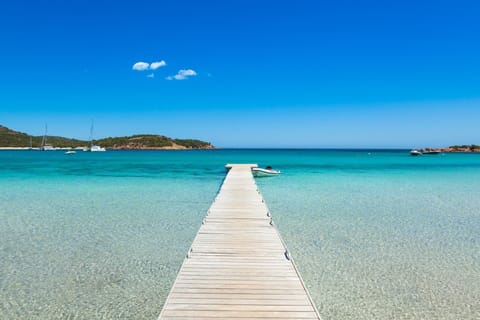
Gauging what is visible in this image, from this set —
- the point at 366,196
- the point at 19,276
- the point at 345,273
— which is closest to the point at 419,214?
the point at 366,196

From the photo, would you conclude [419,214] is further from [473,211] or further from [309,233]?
[309,233]

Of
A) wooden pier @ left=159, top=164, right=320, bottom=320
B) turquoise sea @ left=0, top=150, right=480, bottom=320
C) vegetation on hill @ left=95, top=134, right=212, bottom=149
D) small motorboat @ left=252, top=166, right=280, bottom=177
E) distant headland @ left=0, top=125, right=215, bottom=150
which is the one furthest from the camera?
vegetation on hill @ left=95, top=134, right=212, bottom=149

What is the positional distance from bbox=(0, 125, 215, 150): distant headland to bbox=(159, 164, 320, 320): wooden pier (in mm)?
148812

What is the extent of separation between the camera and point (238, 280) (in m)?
5.18

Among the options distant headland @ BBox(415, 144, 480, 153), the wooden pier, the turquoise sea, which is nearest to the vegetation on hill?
distant headland @ BBox(415, 144, 480, 153)

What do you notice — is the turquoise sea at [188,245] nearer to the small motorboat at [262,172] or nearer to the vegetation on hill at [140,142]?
the small motorboat at [262,172]

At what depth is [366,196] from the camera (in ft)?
56.2

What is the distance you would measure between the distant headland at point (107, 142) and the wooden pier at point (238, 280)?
149m

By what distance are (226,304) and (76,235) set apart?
6783 mm

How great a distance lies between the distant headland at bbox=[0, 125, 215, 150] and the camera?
439ft

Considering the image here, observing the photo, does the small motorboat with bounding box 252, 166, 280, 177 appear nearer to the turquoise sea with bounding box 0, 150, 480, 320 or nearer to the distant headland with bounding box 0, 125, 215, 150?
the turquoise sea with bounding box 0, 150, 480, 320

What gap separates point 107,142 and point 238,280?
166 metres

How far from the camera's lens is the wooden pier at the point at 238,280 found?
13.9 feet

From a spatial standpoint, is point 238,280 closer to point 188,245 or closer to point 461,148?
point 188,245
